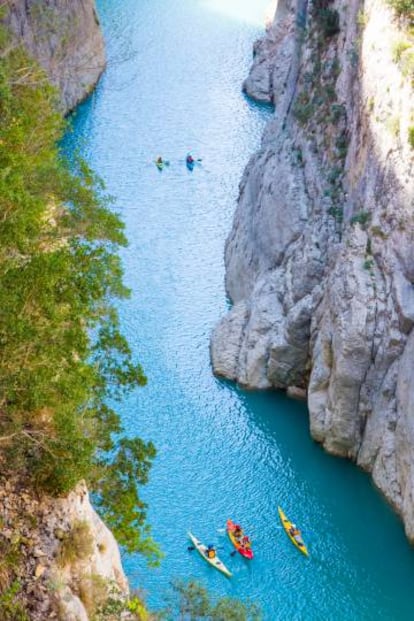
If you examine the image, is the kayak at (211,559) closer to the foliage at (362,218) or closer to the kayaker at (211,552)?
the kayaker at (211,552)

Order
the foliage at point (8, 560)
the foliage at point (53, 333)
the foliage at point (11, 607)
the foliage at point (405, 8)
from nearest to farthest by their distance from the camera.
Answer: the foliage at point (11, 607)
the foliage at point (8, 560)
the foliage at point (53, 333)
the foliage at point (405, 8)

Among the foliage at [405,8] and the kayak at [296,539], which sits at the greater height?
the foliage at [405,8]

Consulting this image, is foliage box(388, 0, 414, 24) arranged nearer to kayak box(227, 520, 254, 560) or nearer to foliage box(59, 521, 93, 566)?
kayak box(227, 520, 254, 560)

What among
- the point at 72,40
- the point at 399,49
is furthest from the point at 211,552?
the point at 72,40

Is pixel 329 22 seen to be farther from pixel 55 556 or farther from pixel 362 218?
pixel 55 556

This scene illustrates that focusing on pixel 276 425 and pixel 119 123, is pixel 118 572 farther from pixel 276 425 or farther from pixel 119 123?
pixel 119 123

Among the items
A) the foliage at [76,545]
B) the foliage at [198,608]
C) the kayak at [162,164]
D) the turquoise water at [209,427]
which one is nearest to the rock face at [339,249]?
the turquoise water at [209,427]
